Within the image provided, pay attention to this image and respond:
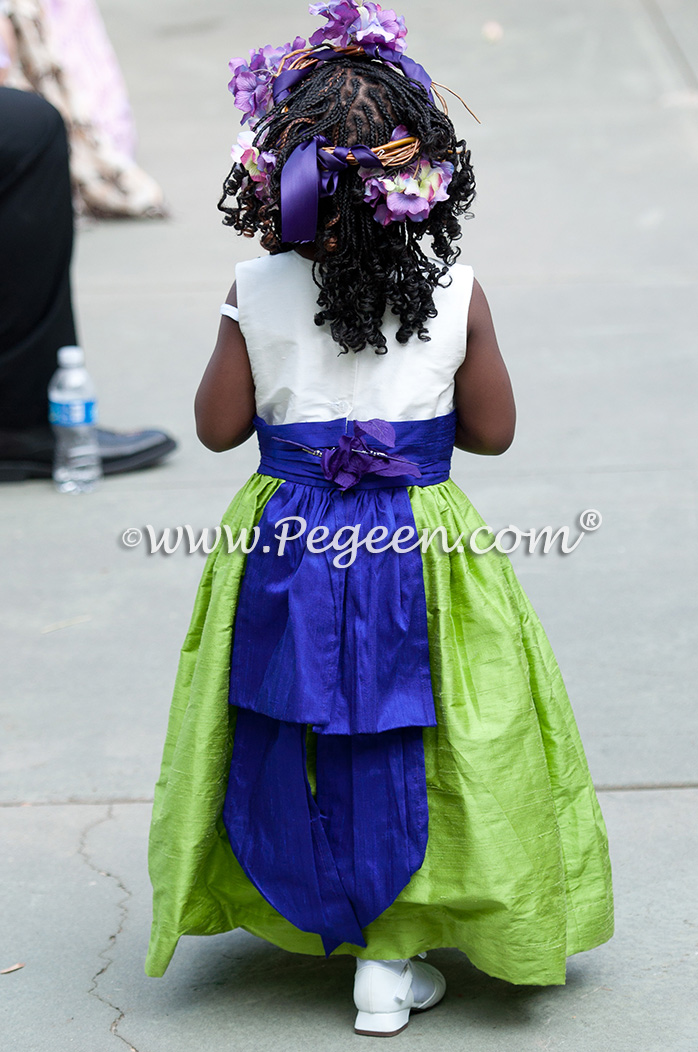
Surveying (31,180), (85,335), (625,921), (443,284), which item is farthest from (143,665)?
(85,335)

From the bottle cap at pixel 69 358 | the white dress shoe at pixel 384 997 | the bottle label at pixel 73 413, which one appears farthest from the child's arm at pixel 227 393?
the bottle cap at pixel 69 358

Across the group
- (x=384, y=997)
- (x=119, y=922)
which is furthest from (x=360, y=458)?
(x=119, y=922)

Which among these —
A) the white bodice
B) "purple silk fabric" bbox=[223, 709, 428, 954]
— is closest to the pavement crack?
"purple silk fabric" bbox=[223, 709, 428, 954]

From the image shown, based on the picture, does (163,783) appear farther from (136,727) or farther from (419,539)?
(136,727)

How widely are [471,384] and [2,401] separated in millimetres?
3389

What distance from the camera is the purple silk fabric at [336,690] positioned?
2.22 metres

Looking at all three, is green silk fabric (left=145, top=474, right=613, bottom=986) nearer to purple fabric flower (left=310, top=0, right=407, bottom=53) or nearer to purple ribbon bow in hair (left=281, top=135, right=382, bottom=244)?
purple ribbon bow in hair (left=281, top=135, right=382, bottom=244)

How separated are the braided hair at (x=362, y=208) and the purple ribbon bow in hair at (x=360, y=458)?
13 centimetres

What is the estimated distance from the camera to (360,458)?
87.4 inches

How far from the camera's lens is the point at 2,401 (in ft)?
17.4

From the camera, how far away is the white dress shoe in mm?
2322

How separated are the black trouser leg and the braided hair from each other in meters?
3.18

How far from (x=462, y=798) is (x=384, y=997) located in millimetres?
397

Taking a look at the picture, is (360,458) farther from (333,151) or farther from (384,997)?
(384,997)
